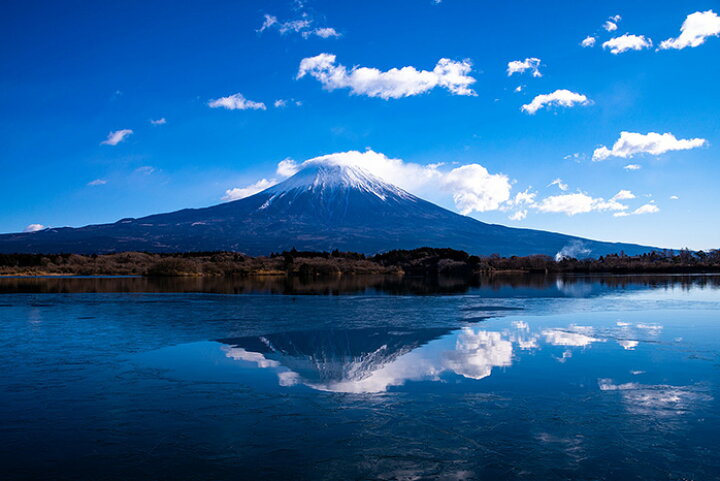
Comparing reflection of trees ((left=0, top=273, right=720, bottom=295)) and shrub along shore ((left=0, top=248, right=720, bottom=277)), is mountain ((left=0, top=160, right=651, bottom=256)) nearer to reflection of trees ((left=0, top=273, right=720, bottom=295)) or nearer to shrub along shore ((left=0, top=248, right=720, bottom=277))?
shrub along shore ((left=0, top=248, right=720, bottom=277))

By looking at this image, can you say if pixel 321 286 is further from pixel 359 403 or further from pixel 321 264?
pixel 359 403

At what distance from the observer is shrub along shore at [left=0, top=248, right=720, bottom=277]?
6694 cm

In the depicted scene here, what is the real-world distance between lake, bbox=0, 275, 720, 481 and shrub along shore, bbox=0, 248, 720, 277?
173 feet

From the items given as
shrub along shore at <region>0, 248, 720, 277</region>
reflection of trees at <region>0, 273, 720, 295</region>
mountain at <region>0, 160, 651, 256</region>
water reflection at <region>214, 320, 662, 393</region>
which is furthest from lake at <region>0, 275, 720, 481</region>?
mountain at <region>0, 160, 651, 256</region>

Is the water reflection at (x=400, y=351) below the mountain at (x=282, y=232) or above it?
below

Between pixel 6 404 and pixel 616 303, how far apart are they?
2271cm

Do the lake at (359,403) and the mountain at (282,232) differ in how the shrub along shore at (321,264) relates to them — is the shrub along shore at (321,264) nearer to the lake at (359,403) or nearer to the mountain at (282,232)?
the lake at (359,403)

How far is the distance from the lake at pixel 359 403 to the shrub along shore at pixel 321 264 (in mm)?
52580

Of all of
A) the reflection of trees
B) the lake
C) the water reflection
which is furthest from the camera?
the reflection of trees

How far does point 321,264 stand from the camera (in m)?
72.1

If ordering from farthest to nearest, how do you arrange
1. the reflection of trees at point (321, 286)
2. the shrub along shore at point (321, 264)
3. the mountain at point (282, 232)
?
the mountain at point (282, 232)
the shrub along shore at point (321, 264)
the reflection of trees at point (321, 286)

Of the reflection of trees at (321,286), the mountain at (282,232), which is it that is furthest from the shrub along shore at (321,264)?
the mountain at (282,232)

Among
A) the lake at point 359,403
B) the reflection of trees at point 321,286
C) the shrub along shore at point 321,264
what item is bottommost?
the lake at point 359,403

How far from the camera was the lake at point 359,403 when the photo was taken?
5.09 m
